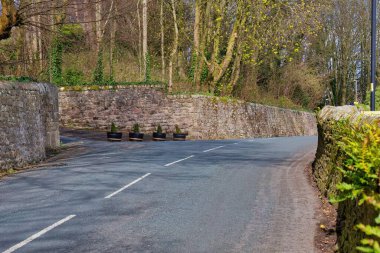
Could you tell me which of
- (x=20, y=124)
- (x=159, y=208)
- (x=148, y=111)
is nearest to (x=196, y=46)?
(x=148, y=111)

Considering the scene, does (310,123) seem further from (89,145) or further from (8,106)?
(8,106)

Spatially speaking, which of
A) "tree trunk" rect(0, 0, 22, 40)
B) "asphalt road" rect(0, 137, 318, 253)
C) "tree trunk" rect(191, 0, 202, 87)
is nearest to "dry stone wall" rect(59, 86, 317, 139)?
"tree trunk" rect(191, 0, 202, 87)

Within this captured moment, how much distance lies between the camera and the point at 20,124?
16.2m

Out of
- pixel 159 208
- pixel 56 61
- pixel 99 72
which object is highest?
pixel 56 61

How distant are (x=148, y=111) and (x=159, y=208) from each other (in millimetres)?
24387

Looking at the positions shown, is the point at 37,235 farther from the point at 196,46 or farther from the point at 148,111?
the point at 196,46

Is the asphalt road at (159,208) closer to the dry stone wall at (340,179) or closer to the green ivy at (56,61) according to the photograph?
the dry stone wall at (340,179)

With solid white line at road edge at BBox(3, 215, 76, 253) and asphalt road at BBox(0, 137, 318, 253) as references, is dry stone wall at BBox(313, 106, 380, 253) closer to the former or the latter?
asphalt road at BBox(0, 137, 318, 253)

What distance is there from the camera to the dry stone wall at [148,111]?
3306 centimetres

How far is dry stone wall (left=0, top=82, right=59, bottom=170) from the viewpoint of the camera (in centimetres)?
1520

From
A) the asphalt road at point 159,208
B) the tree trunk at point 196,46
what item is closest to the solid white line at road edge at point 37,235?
the asphalt road at point 159,208

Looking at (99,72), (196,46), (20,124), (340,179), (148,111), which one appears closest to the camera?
(340,179)

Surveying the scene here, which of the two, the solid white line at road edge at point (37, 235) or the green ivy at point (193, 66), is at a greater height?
the green ivy at point (193, 66)

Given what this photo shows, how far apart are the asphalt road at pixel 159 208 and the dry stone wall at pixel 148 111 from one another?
17586 mm
